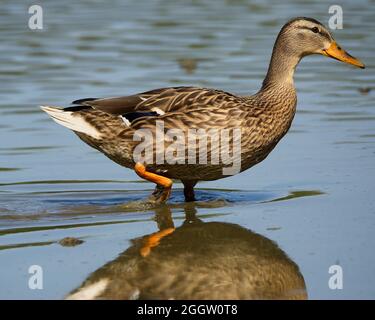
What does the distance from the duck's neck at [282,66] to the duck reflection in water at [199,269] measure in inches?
59.9

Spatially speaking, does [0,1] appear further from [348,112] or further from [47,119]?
[348,112]

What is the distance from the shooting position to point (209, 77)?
12430 millimetres

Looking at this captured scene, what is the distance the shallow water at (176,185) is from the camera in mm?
6609

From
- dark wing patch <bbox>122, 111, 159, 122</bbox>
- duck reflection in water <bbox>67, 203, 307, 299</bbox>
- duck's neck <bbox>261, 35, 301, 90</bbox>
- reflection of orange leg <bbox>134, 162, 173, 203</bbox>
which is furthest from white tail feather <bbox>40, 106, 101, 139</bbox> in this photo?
duck's neck <bbox>261, 35, 301, 90</bbox>

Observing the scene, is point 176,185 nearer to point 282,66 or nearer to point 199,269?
point 282,66

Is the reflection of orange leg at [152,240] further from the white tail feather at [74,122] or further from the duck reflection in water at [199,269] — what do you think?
the white tail feather at [74,122]

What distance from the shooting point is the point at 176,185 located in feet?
29.7

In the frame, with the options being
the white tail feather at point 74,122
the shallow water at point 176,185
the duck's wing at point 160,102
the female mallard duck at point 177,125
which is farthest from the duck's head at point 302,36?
the white tail feather at point 74,122

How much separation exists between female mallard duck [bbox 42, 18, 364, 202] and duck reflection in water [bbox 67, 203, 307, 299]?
0.65 metres

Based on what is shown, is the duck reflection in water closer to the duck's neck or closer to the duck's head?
the duck's neck
